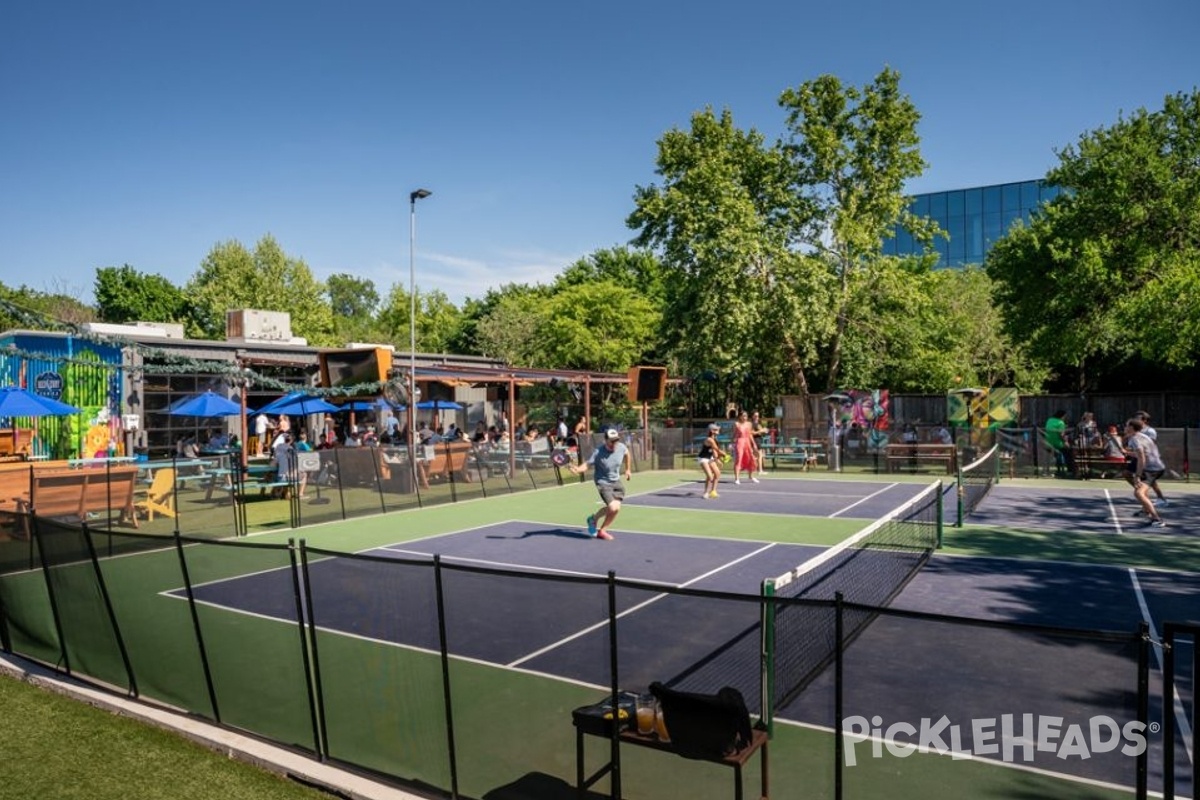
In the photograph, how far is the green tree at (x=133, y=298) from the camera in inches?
2918

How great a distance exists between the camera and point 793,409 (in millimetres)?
37875

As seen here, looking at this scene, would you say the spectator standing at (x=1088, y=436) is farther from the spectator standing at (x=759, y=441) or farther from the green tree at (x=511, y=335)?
the green tree at (x=511, y=335)

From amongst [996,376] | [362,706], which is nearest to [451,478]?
[362,706]

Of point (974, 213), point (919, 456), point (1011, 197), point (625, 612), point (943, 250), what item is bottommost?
point (919, 456)

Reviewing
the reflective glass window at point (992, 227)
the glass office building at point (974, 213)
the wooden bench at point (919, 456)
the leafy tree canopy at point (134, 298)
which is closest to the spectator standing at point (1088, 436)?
the wooden bench at point (919, 456)

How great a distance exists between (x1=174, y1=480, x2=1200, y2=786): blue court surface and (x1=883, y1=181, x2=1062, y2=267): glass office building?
6557 centimetres

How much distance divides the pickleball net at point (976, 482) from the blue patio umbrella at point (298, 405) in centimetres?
1814

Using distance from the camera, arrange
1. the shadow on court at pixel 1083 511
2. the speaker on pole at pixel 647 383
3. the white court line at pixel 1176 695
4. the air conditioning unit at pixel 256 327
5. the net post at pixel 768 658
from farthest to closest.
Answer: the air conditioning unit at pixel 256 327
the speaker on pole at pixel 647 383
the shadow on court at pixel 1083 511
the white court line at pixel 1176 695
the net post at pixel 768 658

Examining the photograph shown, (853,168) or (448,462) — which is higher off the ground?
(853,168)

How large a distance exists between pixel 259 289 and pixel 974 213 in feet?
207

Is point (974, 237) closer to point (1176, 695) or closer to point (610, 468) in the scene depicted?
point (610, 468)

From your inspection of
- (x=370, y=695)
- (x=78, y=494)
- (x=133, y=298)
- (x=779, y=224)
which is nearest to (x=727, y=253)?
(x=779, y=224)

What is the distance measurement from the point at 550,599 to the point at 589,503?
16.2 metres

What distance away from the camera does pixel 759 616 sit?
698cm
